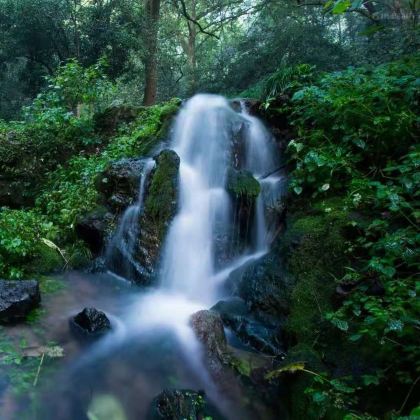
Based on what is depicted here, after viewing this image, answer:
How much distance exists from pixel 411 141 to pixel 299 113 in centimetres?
210

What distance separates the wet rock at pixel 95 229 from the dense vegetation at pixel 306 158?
0.15 m

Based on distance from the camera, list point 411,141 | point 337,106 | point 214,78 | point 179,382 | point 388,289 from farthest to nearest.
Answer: point 214,78, point 337,106, point 411,141, point 179,382, point 388,289

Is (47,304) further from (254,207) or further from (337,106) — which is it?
(337,106)

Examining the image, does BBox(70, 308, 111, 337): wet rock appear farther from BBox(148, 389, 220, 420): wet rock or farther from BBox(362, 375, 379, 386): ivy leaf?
BBox(362, 375, 379, 386): ivy leaf

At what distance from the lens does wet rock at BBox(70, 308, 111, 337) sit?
3963mm

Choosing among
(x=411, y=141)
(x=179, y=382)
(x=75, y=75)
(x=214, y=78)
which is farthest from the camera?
(x=214, y=78)

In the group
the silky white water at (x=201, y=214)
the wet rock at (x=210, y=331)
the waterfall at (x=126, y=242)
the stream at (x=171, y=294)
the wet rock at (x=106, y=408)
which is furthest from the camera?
the waterfall at (x=126, y=242)

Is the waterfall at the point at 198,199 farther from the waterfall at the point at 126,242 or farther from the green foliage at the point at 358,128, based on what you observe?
the green foliage at the point at 358,128

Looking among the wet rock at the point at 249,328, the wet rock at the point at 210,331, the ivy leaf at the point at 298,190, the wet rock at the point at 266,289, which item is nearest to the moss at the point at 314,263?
the wet rock at the point at 266,289

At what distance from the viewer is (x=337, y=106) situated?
17.9ft

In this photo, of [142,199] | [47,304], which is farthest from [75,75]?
[47,304]

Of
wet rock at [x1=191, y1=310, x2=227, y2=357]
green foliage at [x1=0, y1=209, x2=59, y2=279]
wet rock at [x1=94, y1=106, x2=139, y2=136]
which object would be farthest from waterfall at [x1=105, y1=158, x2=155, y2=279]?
wet rock at [x1=94, y1=106, x2=139, y2=136]

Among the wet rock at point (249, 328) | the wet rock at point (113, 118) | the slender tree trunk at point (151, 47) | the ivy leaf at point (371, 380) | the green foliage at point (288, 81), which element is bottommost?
the wet rock at point (249, 328)

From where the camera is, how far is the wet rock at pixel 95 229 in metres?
5.89
